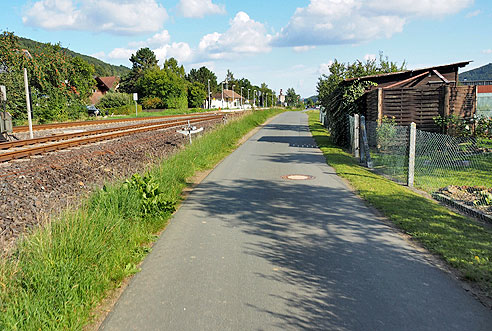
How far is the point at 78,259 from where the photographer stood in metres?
4.46

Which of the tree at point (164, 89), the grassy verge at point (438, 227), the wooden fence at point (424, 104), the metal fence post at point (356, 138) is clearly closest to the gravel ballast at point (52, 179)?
the grassy verge at point (438, 227)

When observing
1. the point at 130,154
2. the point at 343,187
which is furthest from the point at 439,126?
the point at 130,154

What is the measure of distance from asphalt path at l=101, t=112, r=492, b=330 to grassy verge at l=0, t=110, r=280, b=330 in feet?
0.95

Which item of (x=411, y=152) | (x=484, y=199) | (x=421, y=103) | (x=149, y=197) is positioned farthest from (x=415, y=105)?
(x=149, y=197)

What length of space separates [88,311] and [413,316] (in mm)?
3009

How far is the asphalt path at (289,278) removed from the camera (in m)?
3.77

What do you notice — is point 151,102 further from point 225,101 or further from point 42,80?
point 225,101

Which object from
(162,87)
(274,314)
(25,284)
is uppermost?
(162,87)

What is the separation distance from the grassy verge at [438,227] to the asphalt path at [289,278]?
298 millimetres

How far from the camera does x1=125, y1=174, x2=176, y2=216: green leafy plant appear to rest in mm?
7082

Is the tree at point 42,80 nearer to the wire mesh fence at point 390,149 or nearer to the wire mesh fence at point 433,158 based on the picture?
the wire mesh fence at point 390,149

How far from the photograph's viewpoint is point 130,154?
15117 millimetres

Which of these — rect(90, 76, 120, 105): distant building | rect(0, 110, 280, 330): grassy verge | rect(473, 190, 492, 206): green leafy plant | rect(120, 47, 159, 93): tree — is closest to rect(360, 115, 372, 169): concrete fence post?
rect(473, 190, 492, 206): green leafy plant

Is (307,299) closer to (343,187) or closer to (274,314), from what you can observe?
(274,314)
